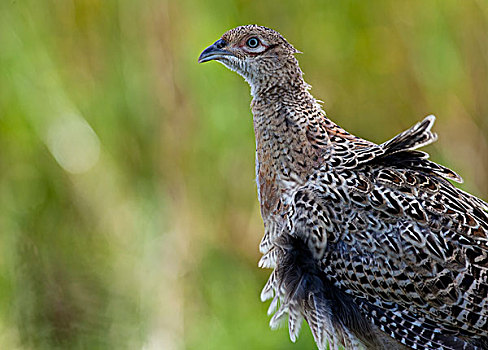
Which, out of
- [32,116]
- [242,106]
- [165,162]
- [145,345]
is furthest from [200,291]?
[32,116]

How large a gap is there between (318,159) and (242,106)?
8.57 ft

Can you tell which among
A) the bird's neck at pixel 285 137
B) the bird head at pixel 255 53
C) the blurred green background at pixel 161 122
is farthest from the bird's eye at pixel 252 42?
the blurred green background at pixel 161 122

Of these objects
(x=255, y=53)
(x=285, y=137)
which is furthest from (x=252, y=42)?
(x=285, y=137)

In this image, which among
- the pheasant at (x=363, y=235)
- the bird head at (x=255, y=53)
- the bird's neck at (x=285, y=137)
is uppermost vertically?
the bird head at (x=255, y=53)

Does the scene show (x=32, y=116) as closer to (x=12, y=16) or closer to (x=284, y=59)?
(x=12, y=16)

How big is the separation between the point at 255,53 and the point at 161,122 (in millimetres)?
2426

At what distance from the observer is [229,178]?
5676mm

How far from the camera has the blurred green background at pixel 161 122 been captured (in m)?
5.21

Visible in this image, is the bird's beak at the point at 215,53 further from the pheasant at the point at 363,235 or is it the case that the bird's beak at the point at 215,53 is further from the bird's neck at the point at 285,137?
the bird's neck at the point at 285,137

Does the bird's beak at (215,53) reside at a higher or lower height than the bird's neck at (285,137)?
higher

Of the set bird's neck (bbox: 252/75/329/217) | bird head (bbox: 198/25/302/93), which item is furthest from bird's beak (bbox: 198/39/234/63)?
bird's neck (bbox: 252/75/329/217)

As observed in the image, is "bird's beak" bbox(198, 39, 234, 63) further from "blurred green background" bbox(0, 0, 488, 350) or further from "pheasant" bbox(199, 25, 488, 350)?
"blurred green background" bbox(0, 0, 488, 350)

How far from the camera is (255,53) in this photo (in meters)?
3.10

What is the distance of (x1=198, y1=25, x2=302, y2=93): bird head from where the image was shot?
3105 mm
